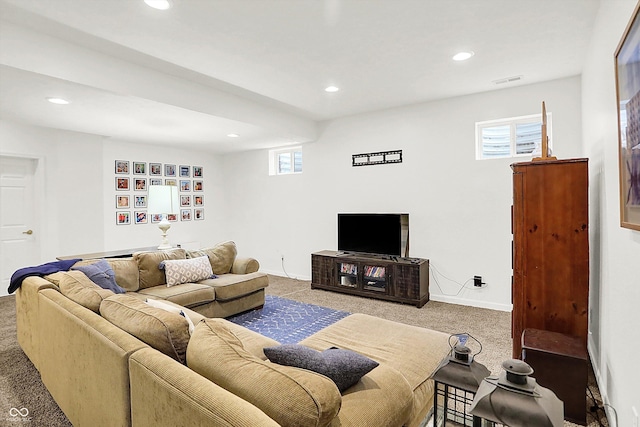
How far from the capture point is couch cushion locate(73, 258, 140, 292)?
3.31 m

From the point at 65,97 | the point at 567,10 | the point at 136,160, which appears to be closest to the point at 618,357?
the point at 567,10

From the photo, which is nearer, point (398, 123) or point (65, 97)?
point (65, 97)

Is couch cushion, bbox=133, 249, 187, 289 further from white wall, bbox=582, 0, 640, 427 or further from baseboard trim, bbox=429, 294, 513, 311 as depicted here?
white wall, bbox=582, 0, 640, 427

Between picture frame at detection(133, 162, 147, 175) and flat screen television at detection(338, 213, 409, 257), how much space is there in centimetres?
361

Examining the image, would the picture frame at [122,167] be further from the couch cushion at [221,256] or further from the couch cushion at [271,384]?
the couch cushion at [271,384]

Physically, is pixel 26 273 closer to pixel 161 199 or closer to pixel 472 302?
pixel 161 199

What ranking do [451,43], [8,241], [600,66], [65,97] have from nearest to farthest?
1. [600,66]
2. [451,43]
3. [65,97]
4. [8,241]

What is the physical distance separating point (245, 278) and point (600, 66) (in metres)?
3.74

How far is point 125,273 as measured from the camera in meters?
3.36

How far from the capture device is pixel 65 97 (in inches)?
132

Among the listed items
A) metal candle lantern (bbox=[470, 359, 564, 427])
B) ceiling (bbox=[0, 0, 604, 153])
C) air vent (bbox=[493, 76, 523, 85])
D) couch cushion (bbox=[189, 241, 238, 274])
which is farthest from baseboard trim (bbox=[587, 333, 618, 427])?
couch cushion (bbox=[189, 241, 238, 274])

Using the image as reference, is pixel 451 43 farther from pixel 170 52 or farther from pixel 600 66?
pixel 170 52

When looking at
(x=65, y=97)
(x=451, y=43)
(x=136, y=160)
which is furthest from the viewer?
(x=136, y=160)

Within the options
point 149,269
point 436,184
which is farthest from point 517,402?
point 436,184
